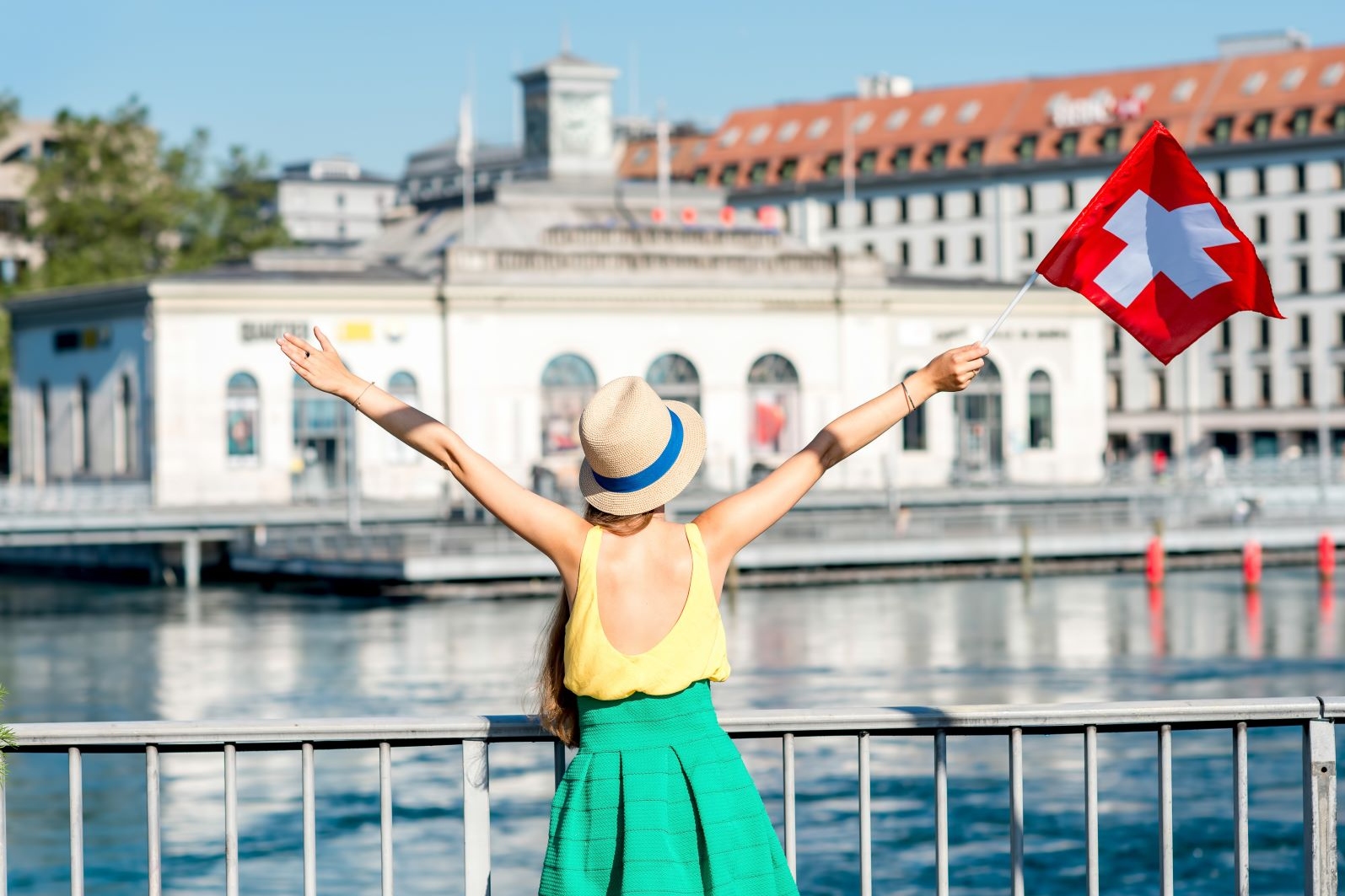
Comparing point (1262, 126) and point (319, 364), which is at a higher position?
point (1262, 126)

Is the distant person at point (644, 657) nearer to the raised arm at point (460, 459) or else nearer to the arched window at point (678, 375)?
the raised arm at point (460, 459)

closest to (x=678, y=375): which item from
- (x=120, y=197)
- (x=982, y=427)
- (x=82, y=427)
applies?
(x=982, y=427)

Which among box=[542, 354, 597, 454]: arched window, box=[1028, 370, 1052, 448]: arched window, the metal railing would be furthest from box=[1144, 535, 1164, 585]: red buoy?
the metal railing

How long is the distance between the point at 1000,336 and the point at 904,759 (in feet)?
164

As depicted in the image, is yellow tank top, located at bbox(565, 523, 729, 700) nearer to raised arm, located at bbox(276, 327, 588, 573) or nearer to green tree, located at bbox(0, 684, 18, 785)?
raised arm, located at bbox(276, 327, 588, 573)

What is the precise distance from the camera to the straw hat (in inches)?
219

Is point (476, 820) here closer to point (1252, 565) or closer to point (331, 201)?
point (1252, 565)

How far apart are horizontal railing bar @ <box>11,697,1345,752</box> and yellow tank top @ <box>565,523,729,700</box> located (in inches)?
30.6

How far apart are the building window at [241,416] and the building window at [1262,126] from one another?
171ft

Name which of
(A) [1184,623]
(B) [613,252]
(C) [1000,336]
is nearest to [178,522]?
(B) [613,252]

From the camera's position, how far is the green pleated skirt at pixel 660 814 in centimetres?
550

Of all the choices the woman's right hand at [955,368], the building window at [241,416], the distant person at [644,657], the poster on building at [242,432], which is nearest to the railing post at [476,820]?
the distant person at [644,657]

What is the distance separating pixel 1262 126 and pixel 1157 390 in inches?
514

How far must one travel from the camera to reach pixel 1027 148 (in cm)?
10425
